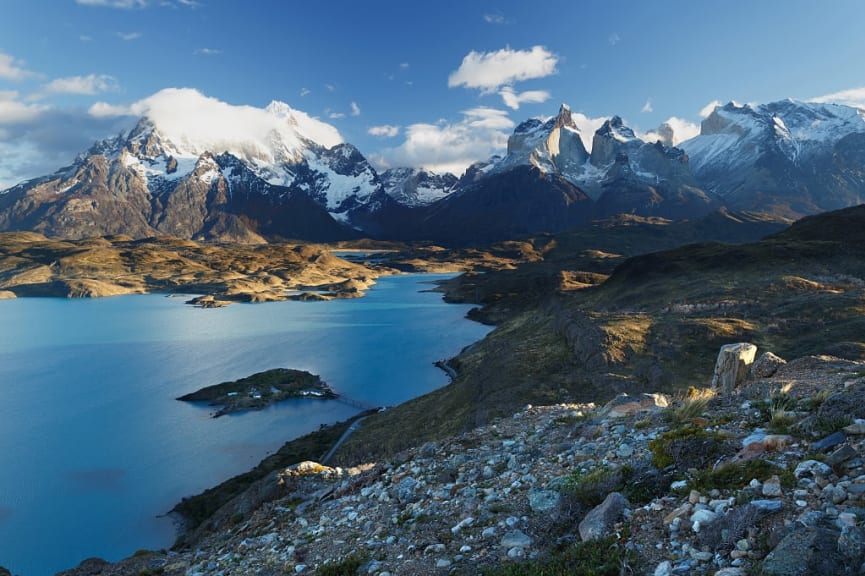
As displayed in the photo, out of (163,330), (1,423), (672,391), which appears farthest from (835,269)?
(163,330)

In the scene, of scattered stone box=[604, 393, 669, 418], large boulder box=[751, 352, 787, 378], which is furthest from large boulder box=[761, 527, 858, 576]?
large boulder box=[751, 352, 787, 378]

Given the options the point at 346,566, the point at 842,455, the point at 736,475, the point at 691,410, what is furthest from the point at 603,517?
the point at 691,410

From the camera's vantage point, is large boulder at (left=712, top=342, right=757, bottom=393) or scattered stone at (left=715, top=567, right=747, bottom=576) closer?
scattered stone at (left=715, top=567, right=747, bottom=576)

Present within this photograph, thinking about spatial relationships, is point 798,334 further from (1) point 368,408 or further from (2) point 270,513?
(1) point 368,408

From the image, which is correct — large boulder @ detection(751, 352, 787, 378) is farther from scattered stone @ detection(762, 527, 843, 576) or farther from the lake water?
the lake water

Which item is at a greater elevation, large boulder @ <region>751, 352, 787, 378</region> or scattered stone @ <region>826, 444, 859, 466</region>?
scattered stone @ <region>826, 444, 859, 466</region>

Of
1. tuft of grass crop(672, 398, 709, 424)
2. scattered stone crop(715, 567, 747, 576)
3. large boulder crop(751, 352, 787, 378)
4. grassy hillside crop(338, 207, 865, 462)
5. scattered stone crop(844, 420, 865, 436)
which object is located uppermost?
scattered stone crop(844, 420, 865, 436)

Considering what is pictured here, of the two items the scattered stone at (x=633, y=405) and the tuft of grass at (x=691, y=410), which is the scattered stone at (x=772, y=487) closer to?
the tuft of grass at (x=691, y=410)
